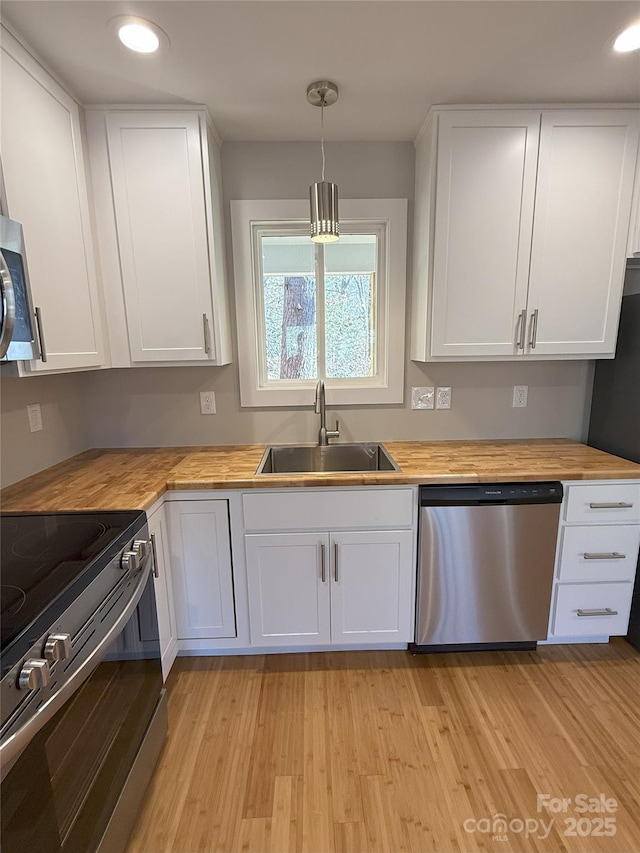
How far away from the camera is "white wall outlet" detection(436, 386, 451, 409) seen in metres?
2.25

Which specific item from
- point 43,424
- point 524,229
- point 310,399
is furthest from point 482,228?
point 43,424

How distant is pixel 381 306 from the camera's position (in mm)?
2203

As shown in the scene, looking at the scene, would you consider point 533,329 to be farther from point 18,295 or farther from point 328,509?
point 18,295

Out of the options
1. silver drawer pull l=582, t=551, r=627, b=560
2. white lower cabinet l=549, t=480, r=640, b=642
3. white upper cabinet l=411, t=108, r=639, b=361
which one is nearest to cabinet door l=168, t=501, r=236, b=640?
white upper cabinet l=411, t=108, r=639, b=361

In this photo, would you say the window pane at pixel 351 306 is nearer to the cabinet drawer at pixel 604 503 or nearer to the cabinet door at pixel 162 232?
the cabinet door at pixel 162 232

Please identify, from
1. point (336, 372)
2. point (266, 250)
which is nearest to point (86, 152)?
point (266, 250)

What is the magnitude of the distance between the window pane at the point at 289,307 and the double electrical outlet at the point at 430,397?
0.59 meters

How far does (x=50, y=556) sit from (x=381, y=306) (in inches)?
73.6

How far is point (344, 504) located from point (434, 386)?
955 mm

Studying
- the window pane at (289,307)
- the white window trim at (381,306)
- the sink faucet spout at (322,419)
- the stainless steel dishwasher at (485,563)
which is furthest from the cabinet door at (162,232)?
the stainless steel dishwasher at (485,563)

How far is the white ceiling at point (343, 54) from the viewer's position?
1.22 m

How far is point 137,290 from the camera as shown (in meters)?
1.82

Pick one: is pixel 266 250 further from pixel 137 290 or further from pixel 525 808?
pixel 525 808

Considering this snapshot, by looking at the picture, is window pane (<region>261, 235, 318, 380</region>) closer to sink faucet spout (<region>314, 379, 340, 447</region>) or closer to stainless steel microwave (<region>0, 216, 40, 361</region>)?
sink faucet spout (<region>314, 379, 340, 447</region>)
